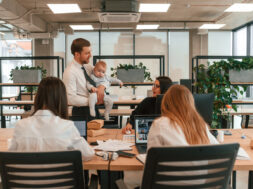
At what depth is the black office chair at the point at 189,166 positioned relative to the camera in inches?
46.5

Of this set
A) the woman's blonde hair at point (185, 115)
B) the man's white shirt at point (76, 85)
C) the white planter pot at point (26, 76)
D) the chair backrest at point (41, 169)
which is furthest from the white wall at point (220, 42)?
the chair backrest at point (41, 169)

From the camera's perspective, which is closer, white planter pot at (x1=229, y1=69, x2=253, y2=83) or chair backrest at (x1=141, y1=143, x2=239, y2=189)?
chair backrest at (x1=141, y1=143, x2=239, y2=189)

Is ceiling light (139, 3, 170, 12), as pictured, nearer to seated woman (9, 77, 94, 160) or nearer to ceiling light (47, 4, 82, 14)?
ceiling light (47, 4, 82, 14)

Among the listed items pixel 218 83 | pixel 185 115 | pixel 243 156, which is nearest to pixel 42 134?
pixel 185 115

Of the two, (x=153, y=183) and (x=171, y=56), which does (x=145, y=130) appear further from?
(x=171, y=56)

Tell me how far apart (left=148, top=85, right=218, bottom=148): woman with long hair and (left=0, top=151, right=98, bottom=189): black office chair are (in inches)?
16.5

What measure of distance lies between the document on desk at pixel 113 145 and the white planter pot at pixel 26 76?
3335 mm

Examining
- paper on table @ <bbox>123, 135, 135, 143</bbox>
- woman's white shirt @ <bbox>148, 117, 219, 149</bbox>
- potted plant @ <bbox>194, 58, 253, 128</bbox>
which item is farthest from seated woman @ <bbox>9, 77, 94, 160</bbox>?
potted plant @ <bbox>194, 58, 253, 128</bbox>

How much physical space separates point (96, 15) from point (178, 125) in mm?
7499

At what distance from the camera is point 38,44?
10.0 m

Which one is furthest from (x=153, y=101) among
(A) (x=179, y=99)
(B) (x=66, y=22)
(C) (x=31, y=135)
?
(B) (x=66, y=22)

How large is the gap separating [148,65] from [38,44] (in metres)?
3.95

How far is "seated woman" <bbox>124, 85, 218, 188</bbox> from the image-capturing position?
1443 millimetres

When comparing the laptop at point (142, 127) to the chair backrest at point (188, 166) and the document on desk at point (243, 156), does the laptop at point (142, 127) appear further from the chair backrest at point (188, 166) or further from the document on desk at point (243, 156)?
the chair backrest at point (188, 166)
